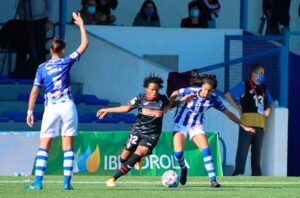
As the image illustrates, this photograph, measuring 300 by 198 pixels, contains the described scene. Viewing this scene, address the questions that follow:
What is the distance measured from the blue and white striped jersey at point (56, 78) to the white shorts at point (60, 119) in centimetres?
8

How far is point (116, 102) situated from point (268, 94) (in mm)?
3625

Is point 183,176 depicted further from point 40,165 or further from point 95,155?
point 95,155

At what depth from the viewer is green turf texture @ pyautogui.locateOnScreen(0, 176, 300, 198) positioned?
55.7 feet

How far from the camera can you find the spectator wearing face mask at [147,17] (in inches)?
→ 1113

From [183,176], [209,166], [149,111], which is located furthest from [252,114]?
[209,166]

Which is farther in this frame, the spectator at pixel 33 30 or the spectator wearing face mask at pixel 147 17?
the spectator wearing face mask at pixel 147 17

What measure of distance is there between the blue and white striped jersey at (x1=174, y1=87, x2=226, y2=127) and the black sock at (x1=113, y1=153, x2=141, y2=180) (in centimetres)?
118

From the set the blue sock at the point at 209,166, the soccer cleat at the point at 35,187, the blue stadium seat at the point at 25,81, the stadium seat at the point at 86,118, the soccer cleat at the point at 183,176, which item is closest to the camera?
the soccer cleat at the point at 35,187

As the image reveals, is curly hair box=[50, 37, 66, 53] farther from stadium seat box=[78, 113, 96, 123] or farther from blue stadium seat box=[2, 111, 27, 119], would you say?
stadium seat box=[78, 113, 96, 123]

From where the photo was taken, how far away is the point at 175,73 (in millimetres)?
25844

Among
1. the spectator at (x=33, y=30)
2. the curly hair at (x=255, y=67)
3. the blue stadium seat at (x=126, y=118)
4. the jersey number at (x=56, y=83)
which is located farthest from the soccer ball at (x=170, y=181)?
the spectator at (x=33, y=30)

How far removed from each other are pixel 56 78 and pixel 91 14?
10.3 metres

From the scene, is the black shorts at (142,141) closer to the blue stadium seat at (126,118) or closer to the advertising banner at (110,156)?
the advertising banner at (110,156)

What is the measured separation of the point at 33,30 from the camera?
26.6 metres
